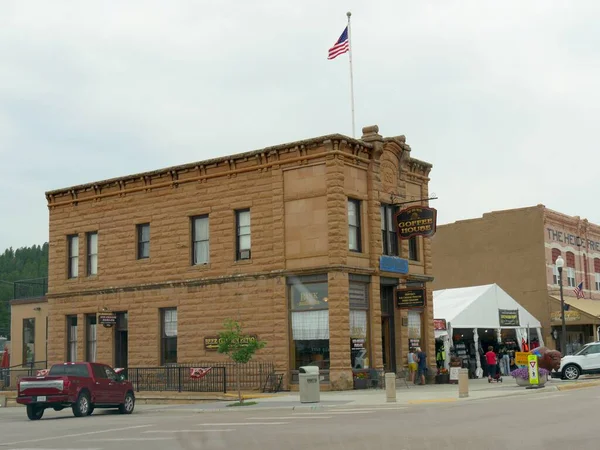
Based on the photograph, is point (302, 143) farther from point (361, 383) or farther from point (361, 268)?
point (361, 383)

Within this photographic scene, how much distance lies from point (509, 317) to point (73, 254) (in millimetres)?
20781

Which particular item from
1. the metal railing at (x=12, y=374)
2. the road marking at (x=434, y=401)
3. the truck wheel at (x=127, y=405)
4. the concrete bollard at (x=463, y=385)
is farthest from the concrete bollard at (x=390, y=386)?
the metal railing at (x=12, y=374)

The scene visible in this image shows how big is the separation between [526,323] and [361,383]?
1410 centimetres

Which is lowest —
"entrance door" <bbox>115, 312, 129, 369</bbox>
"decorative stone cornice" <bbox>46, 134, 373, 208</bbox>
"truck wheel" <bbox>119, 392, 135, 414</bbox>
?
"truck wheel" <bbox>119, 392, 135, 414</bbox>

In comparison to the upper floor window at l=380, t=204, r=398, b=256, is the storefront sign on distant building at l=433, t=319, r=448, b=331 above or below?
below

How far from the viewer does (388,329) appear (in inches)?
1326

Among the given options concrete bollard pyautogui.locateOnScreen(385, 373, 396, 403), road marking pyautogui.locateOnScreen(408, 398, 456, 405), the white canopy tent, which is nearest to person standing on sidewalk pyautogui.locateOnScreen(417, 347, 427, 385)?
the white canopy tent

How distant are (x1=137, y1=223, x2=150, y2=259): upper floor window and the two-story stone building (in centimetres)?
6

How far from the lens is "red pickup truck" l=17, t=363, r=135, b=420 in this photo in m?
23.8

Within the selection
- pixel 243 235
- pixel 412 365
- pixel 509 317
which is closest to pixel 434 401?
pixel 412 365

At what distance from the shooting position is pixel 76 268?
1551 inches

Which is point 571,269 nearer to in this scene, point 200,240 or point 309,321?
point 309,321

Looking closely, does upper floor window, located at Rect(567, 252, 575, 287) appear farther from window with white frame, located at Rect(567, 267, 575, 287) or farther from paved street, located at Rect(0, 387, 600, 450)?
paved street, located at Rect(0, 387, 600, 450)

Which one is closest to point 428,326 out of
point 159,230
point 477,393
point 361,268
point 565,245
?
point 361,268
